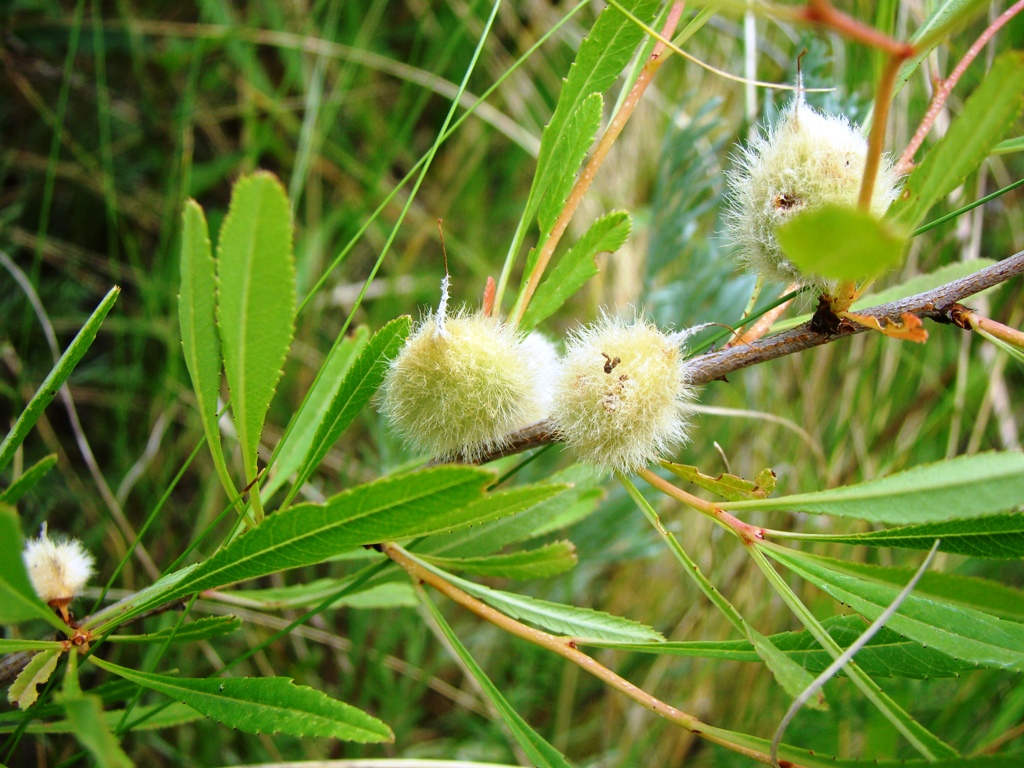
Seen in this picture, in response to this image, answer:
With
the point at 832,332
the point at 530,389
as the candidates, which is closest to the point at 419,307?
the point at 530,389

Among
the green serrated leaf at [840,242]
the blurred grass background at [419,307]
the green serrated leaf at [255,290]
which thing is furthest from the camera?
the blurred grass background at [419,307]

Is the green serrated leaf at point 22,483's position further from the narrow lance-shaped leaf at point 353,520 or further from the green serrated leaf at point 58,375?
the narrow lance-shaped leaf at point 353,520

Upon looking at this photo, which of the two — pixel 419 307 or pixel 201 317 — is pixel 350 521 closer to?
pixel 201 317

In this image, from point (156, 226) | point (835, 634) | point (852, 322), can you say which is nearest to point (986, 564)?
point (835, 634)

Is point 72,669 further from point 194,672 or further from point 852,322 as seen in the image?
point 194,672

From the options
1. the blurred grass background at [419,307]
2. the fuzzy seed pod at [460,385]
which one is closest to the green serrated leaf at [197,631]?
the fuzzy seed pod at [460,385]

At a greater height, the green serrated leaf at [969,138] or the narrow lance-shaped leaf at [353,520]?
the green serrated leaf at [969,138]
